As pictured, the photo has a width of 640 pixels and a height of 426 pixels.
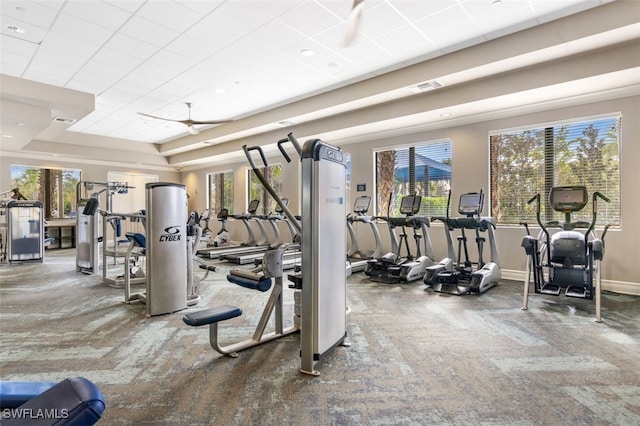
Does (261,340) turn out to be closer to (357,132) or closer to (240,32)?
(240,32)

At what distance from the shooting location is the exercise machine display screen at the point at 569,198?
Result: 425cm

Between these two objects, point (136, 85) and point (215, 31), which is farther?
point (136, 85)

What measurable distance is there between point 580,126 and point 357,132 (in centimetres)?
398

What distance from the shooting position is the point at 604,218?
16.9ft

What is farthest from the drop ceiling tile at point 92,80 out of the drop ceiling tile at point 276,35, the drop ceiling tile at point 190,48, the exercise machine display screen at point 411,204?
the exercise machine display screen at point 411,204

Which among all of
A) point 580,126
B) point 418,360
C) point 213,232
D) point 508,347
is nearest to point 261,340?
point 418,360

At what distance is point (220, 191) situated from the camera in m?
12.4

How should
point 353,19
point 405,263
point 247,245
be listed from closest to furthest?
point 353,19 → point 405,263 → point 247,245

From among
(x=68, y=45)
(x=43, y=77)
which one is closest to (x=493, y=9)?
(x=68, y=45)

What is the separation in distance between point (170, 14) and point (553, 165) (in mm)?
6166

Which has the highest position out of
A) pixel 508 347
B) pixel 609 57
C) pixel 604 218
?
pixel 609 57

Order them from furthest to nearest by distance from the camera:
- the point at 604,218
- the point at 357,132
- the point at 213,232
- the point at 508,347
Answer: the point at 213,232, the point at 357,132, the point at 604,218, the point at 508,347

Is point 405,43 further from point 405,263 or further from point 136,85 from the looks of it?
point 136,85

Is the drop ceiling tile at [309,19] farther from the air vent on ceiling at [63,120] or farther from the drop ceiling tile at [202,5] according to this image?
the air vent on ceiling at [63,120]
